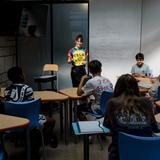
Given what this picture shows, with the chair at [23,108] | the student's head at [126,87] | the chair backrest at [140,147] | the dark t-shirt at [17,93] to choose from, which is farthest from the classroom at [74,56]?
the chair backrest at [140,147]

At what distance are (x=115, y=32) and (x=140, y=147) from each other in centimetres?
527

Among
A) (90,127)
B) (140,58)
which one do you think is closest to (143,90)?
(140,58)

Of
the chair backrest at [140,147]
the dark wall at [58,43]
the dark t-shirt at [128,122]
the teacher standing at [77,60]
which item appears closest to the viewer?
the chair backrest at [140,147]

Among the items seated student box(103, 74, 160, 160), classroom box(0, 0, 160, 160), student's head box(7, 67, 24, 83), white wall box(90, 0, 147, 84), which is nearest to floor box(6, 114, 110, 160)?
classroom box(0, 0, 160, 160)

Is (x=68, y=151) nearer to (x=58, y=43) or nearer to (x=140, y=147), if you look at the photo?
(x=140, y=147)

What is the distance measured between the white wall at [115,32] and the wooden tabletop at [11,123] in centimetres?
433

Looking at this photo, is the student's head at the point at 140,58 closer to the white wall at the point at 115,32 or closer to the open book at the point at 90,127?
the white wall at the point at 115,32

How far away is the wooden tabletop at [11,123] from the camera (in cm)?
257

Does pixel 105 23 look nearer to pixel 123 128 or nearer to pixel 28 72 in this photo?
pixel 28 72

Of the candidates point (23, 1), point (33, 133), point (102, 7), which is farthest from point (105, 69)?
point (33, 133)

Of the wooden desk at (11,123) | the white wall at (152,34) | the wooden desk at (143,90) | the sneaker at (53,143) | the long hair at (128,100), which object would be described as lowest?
the sneaker at (53,143)

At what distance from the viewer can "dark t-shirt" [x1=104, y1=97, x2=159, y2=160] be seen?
212 cm

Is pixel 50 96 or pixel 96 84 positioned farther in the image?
pixel 50 96

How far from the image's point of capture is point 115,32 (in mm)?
6848
